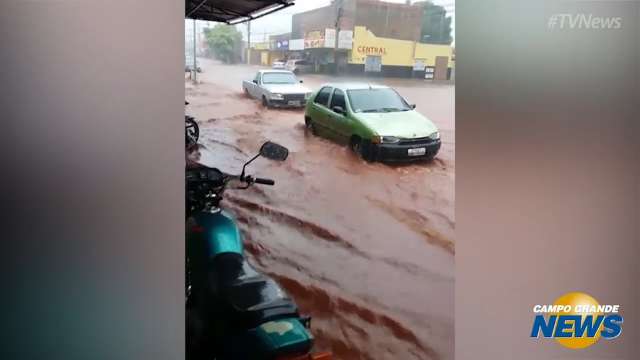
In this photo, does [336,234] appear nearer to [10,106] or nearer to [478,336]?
[478,336]

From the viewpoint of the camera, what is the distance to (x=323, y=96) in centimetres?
214

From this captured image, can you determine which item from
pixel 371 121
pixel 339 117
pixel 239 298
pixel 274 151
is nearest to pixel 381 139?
pixel 371 121

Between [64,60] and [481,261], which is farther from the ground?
[64,60]

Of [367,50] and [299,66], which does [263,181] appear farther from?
[367,50]

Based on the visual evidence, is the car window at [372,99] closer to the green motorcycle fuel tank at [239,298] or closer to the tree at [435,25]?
the tree at [435,25]

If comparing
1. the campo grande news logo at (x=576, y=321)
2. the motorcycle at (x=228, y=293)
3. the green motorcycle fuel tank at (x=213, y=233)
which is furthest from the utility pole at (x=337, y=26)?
the campo grande news logo at (x=576, y=321)

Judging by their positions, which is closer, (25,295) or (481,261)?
(25,295)

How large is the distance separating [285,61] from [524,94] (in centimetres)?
102

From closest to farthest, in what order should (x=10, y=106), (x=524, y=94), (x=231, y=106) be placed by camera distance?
(x=10, y=106) → (x=231, y=106) → (x=524, y=94)

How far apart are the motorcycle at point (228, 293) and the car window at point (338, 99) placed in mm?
286

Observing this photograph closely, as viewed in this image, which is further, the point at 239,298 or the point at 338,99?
the point at 338,99

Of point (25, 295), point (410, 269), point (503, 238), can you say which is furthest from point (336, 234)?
point (25, 295)

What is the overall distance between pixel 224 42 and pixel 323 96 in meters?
0.45

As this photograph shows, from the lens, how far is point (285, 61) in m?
2.13
